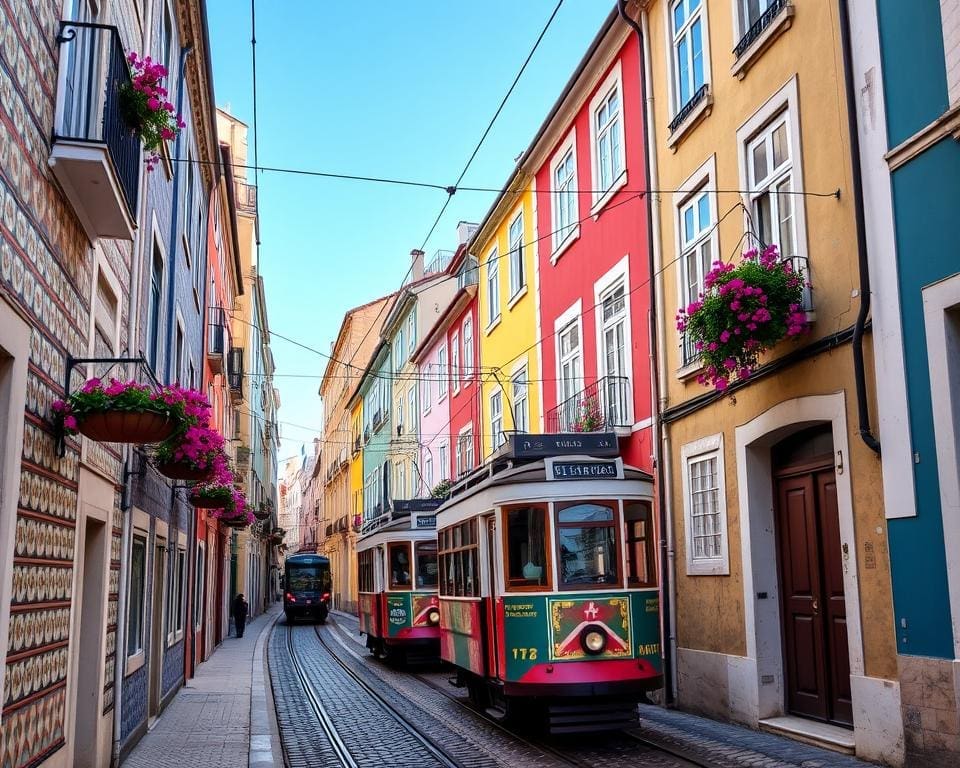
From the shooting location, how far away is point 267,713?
43.8 feet

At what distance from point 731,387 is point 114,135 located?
725 centimetres

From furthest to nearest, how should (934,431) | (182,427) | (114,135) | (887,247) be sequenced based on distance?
1. (887,247)
2. (934,431)
3. (182,427)
4. (114,135)

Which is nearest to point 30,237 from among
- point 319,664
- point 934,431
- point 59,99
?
point 59,99

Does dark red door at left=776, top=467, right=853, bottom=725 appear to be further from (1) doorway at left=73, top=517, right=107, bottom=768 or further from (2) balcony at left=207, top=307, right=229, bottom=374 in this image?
(2) balcony at left=207, top=307, right=229, bottom=374

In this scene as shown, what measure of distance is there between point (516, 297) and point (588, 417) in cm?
620

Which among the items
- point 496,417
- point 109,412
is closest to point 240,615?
point 496,417

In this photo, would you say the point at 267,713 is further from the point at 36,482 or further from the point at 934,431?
the point at 934,431

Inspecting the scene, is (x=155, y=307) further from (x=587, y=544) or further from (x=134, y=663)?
(x=587, y=544)

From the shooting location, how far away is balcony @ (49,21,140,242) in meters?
6.12

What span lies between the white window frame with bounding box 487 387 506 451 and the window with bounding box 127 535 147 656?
1229 cm

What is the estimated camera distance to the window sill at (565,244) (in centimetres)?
1758

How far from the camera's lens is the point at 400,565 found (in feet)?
65.7

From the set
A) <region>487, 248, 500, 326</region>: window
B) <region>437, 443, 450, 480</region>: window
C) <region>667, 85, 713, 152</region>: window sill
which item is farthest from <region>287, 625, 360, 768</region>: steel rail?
<region>437, 443, 450, 480</region>: window

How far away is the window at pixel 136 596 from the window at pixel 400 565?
847 centimetres
